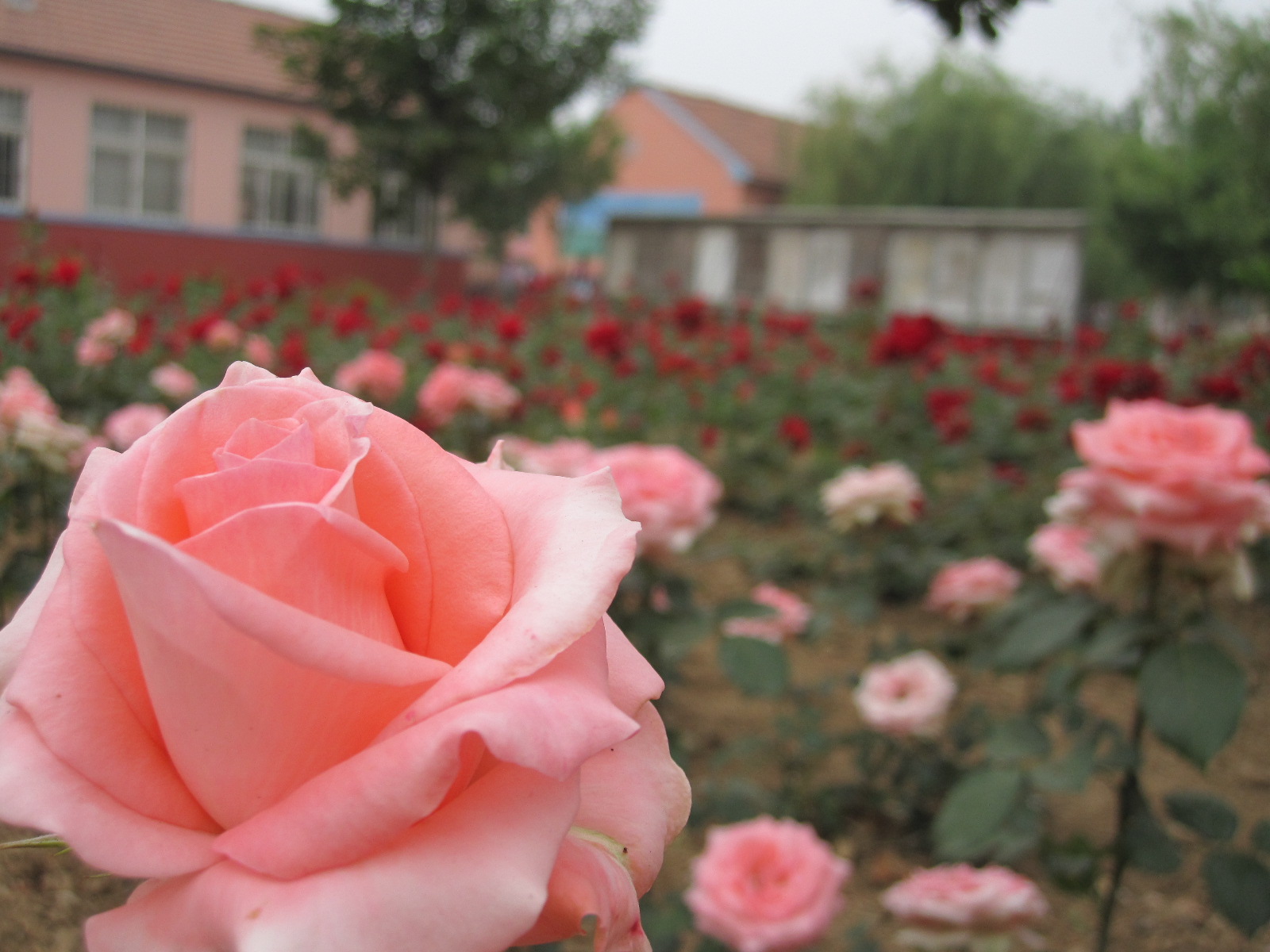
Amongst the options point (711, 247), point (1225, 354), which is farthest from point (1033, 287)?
point (1225, 354)

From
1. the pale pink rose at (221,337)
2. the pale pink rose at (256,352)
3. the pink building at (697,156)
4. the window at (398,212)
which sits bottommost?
the pale pink rose at (256,352)

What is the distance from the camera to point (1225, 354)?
423 cm

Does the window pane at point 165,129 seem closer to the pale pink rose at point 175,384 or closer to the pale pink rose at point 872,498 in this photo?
the pale pink rose at point 175,384

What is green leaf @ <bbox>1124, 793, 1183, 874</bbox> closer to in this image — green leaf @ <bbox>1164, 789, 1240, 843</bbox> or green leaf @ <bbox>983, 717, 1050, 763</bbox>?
green leaf @ <bbox>1164, 789, 1240, 843</bbox>

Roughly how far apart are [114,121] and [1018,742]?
1.60m

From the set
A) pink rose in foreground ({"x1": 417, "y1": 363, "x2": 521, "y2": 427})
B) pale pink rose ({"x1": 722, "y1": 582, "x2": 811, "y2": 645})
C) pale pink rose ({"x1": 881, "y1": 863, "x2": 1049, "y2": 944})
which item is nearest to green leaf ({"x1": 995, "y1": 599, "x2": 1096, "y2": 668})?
pale pink rose ({"x1": 881, "y1": 863, "x2": 1049, "y2": 944})

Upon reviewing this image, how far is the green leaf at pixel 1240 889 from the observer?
46.2 inches

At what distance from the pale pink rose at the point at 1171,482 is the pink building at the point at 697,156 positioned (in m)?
21.5

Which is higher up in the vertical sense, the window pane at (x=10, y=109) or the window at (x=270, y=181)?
the window at (x=270, y=181)

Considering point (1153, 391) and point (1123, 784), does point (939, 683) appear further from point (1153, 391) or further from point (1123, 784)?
point (1153, 391)

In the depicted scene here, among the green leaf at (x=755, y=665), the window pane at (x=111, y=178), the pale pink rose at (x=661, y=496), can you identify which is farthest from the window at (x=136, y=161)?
the green leaf at (x=755, y=665)

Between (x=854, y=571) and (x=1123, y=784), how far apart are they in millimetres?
1646

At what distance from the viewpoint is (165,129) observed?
1.87 m

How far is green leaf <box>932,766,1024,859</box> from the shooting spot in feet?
4.10
